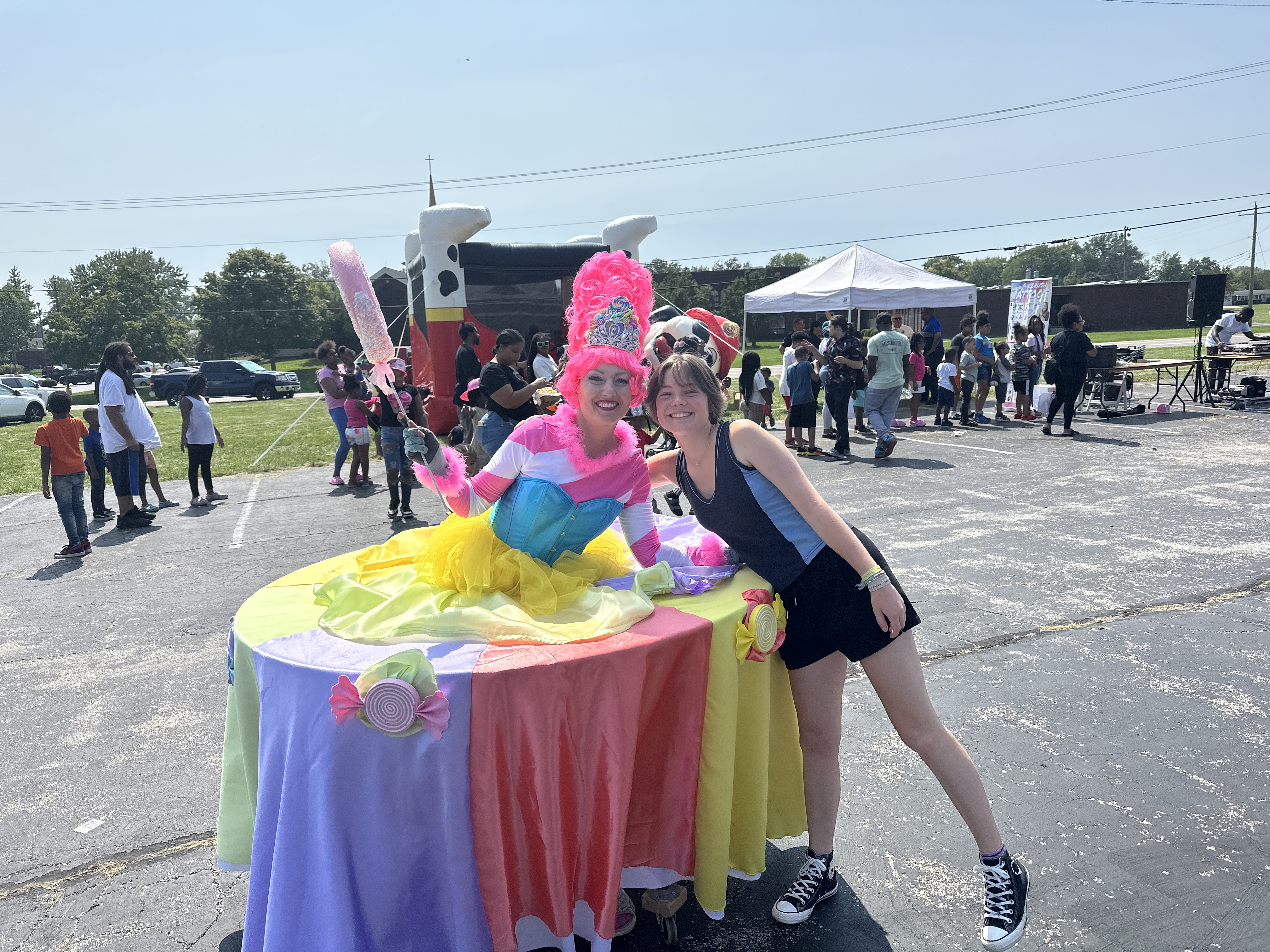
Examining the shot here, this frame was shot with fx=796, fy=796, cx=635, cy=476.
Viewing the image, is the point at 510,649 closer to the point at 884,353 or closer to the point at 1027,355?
the point at 884,353

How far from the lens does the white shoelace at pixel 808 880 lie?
8.33ft

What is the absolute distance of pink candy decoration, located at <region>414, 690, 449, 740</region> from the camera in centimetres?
193

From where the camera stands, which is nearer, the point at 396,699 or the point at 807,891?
the point at 396,699

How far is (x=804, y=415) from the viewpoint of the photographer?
37.4 ft

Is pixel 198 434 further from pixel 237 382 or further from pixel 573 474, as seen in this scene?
pixel 237 382

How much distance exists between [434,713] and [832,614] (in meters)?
1.19

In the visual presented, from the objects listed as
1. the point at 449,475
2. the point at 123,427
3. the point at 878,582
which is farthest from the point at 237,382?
the point at 878,582

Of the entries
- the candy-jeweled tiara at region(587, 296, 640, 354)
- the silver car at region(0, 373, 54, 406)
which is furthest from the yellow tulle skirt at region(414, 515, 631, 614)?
the silver car at region(0, 373, 54, 406)

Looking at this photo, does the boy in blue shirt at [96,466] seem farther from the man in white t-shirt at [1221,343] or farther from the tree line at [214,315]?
the tree line at [214,315]

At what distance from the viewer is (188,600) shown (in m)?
6.02

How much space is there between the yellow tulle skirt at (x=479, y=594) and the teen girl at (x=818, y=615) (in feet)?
1.32

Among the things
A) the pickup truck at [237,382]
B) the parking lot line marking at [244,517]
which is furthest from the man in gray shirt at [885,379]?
the pickup truck at [237,382]

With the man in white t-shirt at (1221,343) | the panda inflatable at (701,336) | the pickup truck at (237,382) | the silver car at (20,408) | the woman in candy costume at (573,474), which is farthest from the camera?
the pickup truck at (237,382)

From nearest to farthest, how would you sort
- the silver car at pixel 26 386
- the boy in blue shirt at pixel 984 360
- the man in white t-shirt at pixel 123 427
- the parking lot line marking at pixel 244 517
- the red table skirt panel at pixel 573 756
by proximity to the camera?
the red table skirt panel at pixel 573 756 → the parking lot line marking at pixel 244 517 → the man in white t-shirt at pixel 123 427 → the boy in blue shirt at pixel 984 360 → the silver car at pixel 26 386
